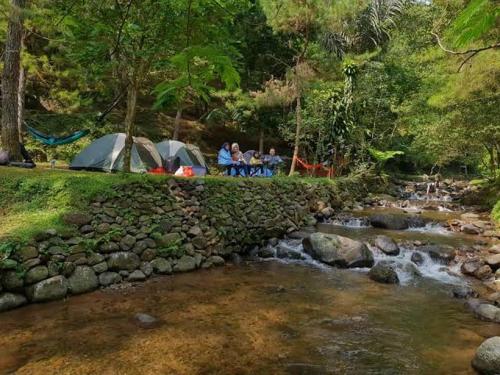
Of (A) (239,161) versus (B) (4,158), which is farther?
(A) (239,161)

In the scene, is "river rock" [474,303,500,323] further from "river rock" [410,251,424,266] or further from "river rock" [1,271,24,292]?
"river rock" [1,271,24,292]

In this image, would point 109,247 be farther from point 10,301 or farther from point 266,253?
point 266,253

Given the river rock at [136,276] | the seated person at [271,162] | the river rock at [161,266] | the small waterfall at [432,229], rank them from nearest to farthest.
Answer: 1. the river rock at [136,276]
2. the river rock at [161,266]
3. the small waterfall at [432,229]
4. the seated person at [271,162]

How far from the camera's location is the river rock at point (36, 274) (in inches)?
237

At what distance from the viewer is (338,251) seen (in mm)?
9375

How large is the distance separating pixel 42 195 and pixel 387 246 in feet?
25.1

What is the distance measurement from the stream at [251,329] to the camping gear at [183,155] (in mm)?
5776

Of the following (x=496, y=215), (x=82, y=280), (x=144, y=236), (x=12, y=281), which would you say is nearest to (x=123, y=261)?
(x=144, y=236)

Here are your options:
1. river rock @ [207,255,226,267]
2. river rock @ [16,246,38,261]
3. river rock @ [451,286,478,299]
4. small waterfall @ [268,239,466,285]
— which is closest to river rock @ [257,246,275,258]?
small waterfall @ [268,239,466,285]

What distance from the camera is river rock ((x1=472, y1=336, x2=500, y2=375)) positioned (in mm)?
4566

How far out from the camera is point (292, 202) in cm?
1285

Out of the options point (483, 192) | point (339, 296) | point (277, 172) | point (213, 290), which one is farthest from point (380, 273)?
point (483, 192)

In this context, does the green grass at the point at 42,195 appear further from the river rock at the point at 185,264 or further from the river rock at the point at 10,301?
the river rock at the point at 185,264

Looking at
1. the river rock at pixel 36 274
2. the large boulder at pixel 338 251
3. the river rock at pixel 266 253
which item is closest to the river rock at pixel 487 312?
the large boulder at pixel 338 251
